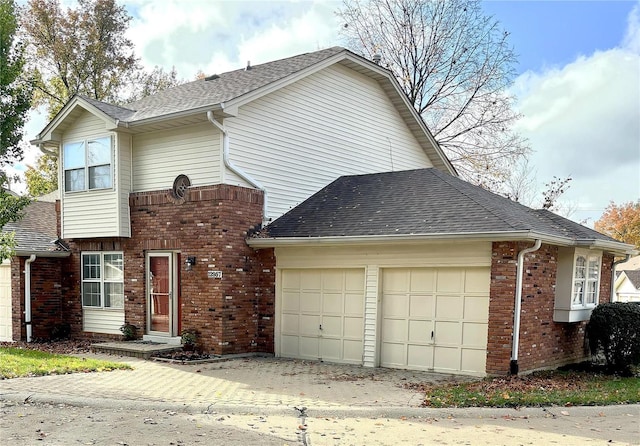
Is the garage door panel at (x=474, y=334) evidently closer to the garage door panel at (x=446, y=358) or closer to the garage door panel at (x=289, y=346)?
the garage door panel at (x=446, y=358)

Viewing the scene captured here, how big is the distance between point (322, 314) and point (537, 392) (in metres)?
4.98

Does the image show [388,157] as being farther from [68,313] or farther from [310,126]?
[68,313]

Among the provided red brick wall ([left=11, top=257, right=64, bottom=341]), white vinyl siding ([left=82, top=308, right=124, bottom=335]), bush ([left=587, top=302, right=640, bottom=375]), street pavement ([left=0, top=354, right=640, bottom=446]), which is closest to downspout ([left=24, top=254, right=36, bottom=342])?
red brick wall ([left=11, top=257, right=64, bottom=341])

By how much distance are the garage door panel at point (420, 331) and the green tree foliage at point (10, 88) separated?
10.7m

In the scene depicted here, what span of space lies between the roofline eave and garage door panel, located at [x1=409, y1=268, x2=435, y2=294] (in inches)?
30.7

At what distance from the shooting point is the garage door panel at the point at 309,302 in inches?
468

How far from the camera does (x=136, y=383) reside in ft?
28.7

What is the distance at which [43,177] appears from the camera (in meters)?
Answer: 29.2

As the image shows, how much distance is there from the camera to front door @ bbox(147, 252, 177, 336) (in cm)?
1275

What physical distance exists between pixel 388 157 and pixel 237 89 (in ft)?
19.7

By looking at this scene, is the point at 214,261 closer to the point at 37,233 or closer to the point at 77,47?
the point at 37,233

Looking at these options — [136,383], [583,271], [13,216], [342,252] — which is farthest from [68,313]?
[583,271]

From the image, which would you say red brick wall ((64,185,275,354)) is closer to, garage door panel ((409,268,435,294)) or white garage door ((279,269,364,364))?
white garage door ((279,269,364,364))

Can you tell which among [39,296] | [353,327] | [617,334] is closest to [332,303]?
[353,327]
